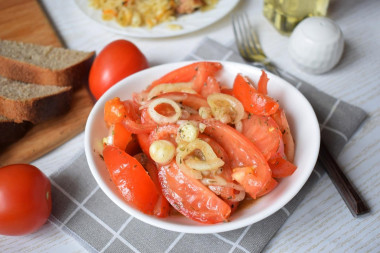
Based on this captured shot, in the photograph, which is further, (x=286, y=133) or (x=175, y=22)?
(x=175, y=22)

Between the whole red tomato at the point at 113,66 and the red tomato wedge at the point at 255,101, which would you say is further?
the whole red tomato at the point at 113,66

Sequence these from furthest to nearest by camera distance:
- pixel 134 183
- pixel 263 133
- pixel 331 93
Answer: pixel 331 93, pixel 263 133, pixel 134 183

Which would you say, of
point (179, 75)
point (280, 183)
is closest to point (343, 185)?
point (280, 183)

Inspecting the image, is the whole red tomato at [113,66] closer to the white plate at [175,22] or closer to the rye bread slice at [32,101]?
the rye bread slice at [32,101]

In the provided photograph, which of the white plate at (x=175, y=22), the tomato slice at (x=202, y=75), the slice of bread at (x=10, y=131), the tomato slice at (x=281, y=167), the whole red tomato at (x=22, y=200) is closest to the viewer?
the tomato slice at (x=281, y=167)

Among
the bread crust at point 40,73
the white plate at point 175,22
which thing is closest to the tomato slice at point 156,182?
the bread crust at point 40,73

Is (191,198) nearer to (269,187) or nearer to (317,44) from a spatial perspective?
(269,187)

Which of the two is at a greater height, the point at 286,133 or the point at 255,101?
the point at 255,101
